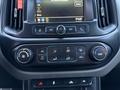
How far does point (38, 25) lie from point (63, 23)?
Result: 0.29 feet

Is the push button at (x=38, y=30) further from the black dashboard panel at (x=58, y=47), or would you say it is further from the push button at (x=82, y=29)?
the push button at (x=82, y=29)

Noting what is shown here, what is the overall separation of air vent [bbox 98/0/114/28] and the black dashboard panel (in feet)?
0.14

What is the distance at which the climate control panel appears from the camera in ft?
4.55

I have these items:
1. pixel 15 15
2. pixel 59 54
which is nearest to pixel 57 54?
pixel 59 54

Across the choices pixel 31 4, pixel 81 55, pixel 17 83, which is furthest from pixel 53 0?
pixel 17 83

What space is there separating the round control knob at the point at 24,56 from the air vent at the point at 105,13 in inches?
11.4

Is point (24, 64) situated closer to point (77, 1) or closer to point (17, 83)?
point (17, 83)

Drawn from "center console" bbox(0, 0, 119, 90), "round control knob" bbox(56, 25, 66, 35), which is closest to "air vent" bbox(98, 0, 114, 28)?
"center console" bbox(0, 0, 119, 90)

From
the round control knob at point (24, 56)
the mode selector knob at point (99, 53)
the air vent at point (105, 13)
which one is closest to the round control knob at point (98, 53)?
the mode selector knob at point (99, 53)

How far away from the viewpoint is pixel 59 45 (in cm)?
140

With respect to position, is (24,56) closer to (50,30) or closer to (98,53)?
(50,30)

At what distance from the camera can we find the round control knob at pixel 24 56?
138 centimetres

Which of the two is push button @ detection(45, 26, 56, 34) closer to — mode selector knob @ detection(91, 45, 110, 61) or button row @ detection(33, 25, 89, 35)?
button row @ detection(33, 25, 89, 35)

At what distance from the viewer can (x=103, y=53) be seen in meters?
1.41
